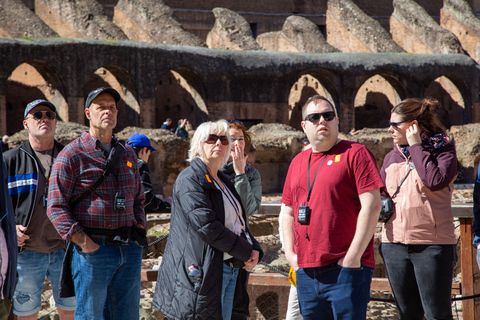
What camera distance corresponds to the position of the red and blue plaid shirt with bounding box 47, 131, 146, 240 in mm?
3043

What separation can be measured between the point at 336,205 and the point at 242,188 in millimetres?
790

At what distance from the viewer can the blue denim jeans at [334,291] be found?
2648 millimetres

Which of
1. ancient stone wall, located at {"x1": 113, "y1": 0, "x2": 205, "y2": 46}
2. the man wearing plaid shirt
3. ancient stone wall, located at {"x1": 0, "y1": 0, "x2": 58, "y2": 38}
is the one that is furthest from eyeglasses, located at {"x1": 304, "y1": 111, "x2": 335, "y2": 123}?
ancient stone wall, located at {"x1": 113, "y1": 0, "x2": 205, "y2": 46}

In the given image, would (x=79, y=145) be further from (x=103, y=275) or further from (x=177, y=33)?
(x=177, y=33)

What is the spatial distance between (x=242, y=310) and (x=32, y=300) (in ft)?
4.51

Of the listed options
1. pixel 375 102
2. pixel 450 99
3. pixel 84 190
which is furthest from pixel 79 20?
pixel 84 190

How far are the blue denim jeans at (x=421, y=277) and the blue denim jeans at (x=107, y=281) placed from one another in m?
1.54

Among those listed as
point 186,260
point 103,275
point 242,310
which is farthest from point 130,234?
point 242,310

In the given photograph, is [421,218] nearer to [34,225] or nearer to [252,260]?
[252,260]

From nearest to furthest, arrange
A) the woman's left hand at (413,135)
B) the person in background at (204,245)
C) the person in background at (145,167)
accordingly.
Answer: the person in background at (204,245), the woman's left hand at (413,135), the person in background at (145,167)

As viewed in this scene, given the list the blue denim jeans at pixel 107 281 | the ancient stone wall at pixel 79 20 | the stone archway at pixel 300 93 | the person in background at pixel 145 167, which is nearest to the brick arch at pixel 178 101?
the ancient stone wall at pixel 79 20

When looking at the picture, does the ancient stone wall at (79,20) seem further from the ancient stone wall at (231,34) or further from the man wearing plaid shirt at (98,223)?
the man wearing plaid shirt at (98,223)

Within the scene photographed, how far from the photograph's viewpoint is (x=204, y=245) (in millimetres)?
2812

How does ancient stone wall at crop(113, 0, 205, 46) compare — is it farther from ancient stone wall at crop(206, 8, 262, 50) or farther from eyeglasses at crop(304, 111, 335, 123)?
eyeglasses at crop(304, 111, 335, 123)
